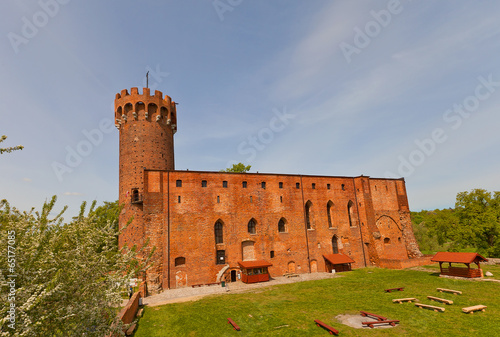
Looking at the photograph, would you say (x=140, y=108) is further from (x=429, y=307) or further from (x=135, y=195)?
(x=429, y=307)

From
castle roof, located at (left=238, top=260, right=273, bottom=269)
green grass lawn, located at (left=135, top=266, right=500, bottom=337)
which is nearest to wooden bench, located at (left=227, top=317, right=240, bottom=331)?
green grass lawn, located at (left=135, top=266, right=500, bottom=337)

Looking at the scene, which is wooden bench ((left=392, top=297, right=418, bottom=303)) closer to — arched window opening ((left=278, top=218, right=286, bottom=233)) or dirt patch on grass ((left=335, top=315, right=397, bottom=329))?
dirt patch on grass ((left=335, top=315, right=397, bottom=329))

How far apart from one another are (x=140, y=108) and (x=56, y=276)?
25125 mm

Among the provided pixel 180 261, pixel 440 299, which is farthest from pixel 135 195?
pixel 440 299

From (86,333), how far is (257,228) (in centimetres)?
2219

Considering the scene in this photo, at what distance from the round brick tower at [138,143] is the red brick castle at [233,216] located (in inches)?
3.8

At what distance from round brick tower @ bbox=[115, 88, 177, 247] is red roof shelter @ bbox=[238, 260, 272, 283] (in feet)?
33.4

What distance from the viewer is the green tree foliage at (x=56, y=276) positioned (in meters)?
4.30

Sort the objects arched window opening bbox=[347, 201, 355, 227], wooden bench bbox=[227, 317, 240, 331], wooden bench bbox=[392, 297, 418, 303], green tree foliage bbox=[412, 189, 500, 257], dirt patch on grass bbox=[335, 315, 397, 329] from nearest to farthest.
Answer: dirt patch on grass bbox=[335, 315, 397, 329] < wooden bench bbox=[227, 317, 240, 331] < wooden bench bbox=[392, 297, 418, 303] < arched window opening bbox=[347, 201, 355, 227] < green tree foliage bbox=[412, 189, 500, 257]

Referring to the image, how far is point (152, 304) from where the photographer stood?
59.9 feet

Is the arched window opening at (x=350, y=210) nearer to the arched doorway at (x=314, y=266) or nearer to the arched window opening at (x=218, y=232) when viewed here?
the arched doorway at (x=314, y=266)

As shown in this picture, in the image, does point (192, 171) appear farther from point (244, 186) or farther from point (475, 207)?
point (475, 207)

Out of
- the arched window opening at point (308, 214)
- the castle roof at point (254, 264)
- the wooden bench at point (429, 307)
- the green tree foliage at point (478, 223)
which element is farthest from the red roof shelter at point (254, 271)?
the green tree foliage at point (478, 223)

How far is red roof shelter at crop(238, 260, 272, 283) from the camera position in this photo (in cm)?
2378
